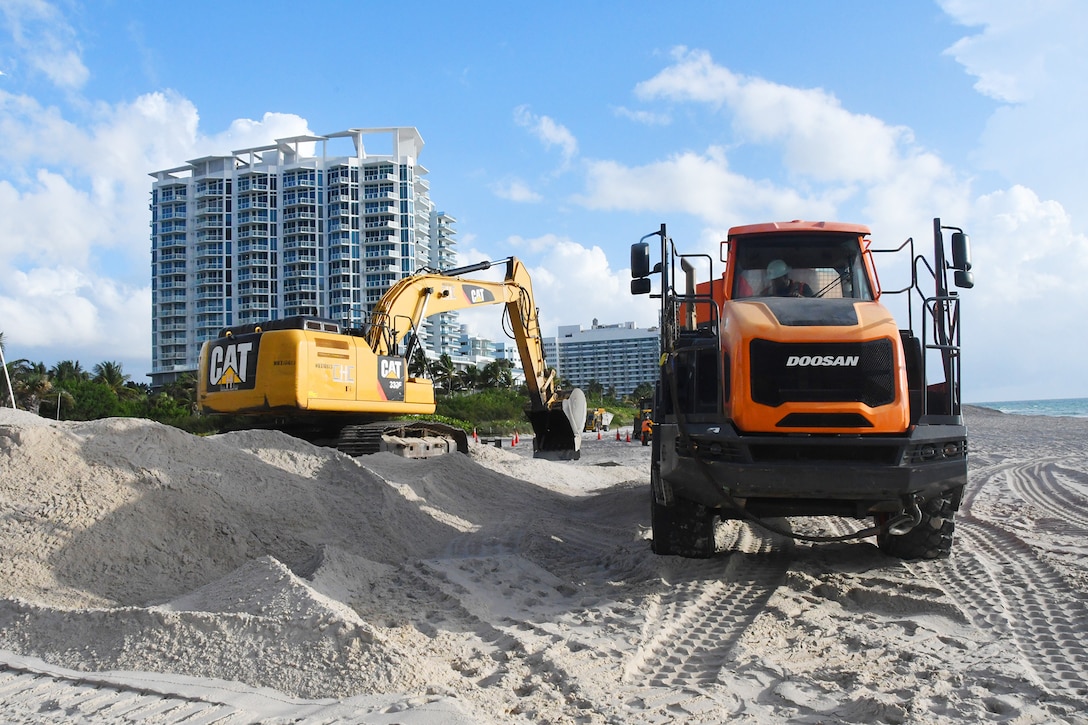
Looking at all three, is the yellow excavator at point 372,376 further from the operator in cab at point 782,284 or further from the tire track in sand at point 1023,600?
the tire track in sand at point 1023,600

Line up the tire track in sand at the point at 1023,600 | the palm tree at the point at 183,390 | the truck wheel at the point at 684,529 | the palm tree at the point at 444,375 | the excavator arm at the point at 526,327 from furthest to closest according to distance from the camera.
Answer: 1. the palm tree at the point at 444,375
2. the palm tree at the point at 183,390
3. the excavator arm at the point at 526,327
4. the truck wheel at the point at 684,529
5. the tire track in sand at the point at 1023,600

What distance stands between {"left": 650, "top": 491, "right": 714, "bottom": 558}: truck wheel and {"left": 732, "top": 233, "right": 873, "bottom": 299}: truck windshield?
1.85m

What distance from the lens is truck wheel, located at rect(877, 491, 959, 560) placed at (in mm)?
6207

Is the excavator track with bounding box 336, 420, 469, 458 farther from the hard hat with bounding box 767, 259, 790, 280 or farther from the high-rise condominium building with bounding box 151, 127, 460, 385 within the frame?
the high-rise condominium building with bounding box 151, 127, 460, 385

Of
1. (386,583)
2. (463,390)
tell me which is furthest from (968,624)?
(463,390)

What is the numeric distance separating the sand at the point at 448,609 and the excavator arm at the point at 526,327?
5482 millimetres

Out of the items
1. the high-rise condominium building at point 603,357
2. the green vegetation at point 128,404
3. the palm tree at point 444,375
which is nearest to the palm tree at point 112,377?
the green vegetation at point 128,404

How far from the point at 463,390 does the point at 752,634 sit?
65841 mm

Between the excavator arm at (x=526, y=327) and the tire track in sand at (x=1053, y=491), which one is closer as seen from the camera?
the tire track in sand at (x=1053, y=491)

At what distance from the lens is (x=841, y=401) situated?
18.3 feet

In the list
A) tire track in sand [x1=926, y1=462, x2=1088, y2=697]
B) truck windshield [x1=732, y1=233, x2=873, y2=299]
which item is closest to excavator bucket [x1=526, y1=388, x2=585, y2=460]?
tire track in sand [x1=926, y1=462, x2=1088, y2=697]

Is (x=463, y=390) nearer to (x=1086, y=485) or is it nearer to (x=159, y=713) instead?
(x=1086, y=485)

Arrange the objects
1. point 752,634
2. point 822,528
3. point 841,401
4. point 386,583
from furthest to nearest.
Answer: point 822,528 → point 386,583 → point 841,401 → point 752,634

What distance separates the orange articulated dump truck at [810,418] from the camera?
18.3ft
